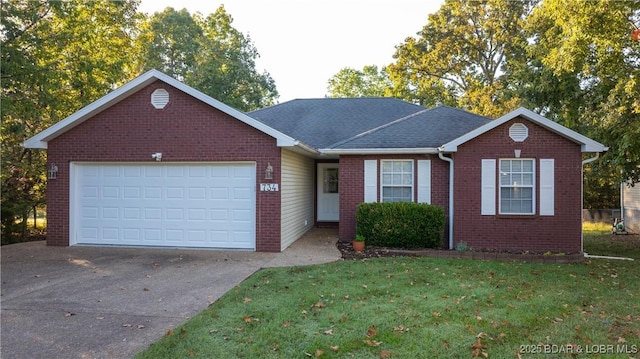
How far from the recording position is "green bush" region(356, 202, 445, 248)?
10422mm

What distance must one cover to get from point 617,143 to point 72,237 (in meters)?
14.8

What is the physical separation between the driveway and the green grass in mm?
544

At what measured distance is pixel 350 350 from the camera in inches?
165

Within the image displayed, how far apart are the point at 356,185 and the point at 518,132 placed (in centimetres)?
456

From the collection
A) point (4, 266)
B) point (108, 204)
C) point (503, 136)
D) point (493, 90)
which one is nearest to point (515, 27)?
point (493, 90)

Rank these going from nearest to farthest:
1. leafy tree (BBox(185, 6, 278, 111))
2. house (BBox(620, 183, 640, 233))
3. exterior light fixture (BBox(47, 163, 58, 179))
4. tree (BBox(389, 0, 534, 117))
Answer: exterior light fixture (BBox(47, 163, 58, 179))
house (BBox(620, 183, 640, 233))
tree (BBox(389, 0, 534, 117))
leafy tree (BBox(185, 6, 278, 111))

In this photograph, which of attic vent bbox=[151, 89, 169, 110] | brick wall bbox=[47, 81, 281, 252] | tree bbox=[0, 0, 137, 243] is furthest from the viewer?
attic vent bbox=[151, 89, 169, 110]

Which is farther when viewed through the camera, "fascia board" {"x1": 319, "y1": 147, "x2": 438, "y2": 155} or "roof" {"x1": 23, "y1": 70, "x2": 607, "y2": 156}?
"fascia board" {"x1": 319, "y1": 147, "x2": 438, "y2": 155}

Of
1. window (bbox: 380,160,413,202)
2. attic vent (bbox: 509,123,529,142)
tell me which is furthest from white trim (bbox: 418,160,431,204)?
attic vent (bbox: 509,123,529,142)

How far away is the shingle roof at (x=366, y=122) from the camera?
11.5m

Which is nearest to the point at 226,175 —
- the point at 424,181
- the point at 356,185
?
the point at 356,185

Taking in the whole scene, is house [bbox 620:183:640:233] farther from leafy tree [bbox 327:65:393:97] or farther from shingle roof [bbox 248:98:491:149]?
leafy tree [bbox 327:65:393:97]

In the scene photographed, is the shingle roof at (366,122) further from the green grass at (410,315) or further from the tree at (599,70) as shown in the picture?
the green grass at (410,315)

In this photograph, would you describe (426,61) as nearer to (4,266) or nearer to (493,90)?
(493,90)
